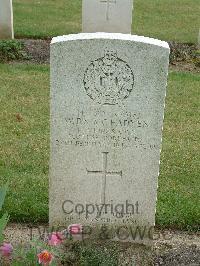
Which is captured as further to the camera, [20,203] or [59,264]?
[20,203]

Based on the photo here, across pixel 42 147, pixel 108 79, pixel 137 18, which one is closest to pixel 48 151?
pixel 42 147

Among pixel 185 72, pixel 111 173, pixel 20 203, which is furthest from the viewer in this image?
pixel 185 72

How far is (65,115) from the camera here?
367cm

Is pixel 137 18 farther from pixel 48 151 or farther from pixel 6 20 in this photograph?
pixel 48 151

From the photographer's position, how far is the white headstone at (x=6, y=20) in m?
9.11

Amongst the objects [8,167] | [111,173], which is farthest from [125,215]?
[8,167]

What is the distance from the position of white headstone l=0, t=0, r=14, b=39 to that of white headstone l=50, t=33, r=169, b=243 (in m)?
5.85

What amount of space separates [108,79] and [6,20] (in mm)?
6084

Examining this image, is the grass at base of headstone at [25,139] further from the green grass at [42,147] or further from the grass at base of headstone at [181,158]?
the grass at base of headstone at [181,158]

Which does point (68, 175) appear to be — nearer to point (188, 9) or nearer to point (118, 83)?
point (118, 83)

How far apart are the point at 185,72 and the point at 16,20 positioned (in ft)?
13.8

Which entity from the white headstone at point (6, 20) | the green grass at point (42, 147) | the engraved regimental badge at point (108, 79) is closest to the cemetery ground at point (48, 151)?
the green grass at point (42, 147)

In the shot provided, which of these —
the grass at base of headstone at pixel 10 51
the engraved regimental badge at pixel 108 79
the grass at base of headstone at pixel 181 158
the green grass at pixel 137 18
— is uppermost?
the engraved regimental badge at pixel 108 79

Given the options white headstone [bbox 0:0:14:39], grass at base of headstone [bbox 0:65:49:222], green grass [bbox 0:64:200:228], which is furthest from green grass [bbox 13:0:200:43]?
grass at base of headstone [bbox 0:65:49:222]
